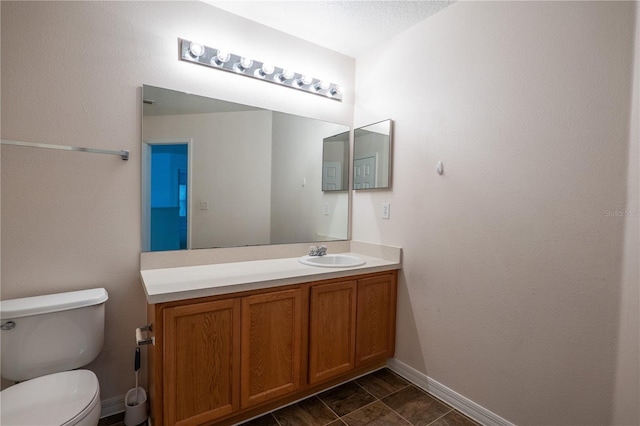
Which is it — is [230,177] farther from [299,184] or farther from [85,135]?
[85,135]

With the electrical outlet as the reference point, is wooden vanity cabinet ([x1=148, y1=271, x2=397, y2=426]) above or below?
below

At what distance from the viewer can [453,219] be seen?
185 centimetres

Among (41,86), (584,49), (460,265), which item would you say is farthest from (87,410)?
(584,49)

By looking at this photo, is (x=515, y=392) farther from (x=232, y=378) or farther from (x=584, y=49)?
(x=584, y=49)

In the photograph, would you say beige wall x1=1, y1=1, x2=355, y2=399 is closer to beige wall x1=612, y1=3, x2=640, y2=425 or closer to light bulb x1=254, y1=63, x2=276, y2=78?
light bulb x1=254, y1=63, x2=276, y2=78

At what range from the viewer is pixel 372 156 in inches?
94.3

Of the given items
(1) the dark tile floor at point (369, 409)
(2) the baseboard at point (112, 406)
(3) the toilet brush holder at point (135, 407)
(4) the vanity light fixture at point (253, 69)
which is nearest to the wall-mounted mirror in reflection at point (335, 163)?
(4) the vanity light fixture at point (253, 69)

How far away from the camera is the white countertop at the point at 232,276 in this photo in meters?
1.41

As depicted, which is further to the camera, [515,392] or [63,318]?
[515,392]

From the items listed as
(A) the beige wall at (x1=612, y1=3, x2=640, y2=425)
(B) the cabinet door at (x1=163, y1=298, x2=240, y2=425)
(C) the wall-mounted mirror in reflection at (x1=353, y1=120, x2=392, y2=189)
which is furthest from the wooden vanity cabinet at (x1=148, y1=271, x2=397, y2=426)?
(A) the beige wall at (x1=612, y1=3, x2=640, y2=425)

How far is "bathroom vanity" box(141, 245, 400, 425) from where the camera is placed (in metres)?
1.41

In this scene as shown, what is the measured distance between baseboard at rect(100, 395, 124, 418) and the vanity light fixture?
6.68 ft

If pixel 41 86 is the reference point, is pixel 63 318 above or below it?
below

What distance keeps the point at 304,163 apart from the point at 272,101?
1.72 feet
